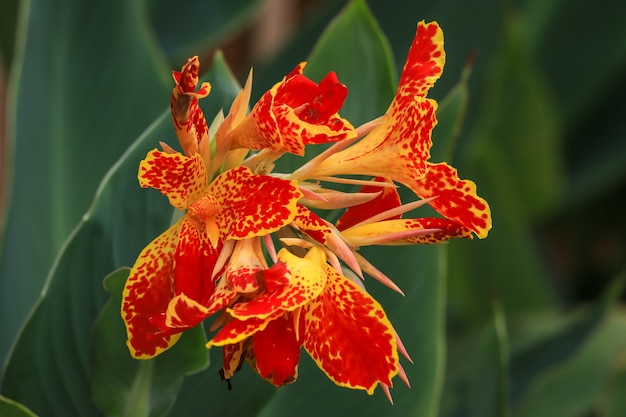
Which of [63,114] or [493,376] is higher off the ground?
[63,114]

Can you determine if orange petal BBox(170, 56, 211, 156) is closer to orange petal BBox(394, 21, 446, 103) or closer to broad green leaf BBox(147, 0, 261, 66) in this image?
orange petal BBox(394, 21, 446, 103)

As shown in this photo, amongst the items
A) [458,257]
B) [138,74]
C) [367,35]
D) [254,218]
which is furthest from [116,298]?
[458,257]

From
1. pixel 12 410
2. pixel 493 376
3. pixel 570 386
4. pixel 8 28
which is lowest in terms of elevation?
pixel 570 386

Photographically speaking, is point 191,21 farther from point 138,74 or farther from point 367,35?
A: point 367,35

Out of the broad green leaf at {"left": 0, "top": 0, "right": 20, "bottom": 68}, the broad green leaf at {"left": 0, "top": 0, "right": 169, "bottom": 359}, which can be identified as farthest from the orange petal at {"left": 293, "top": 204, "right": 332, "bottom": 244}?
the broad green leaf at {"left": 0, "top": 0, "right": 20, "bottom": 68}

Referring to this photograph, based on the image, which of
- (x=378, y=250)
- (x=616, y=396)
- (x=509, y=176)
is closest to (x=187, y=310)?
(x=378, y=250)

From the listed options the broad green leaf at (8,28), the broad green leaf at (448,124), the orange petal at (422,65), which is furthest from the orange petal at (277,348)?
the broad green leaf at (8,28)

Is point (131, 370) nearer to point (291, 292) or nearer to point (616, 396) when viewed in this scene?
point (291, 292)
